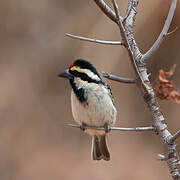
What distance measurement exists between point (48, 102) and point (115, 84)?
0.94m

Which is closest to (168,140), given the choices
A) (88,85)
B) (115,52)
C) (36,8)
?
(88,85)

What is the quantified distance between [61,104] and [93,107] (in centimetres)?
283

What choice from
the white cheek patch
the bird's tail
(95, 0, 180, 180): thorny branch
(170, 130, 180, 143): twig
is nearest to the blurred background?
the bird's tail

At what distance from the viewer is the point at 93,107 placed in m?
3.48

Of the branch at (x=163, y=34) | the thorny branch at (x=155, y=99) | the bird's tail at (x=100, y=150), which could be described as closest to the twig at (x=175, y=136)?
the thorny branch at (x=155, y=99)

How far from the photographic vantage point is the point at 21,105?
6.24m

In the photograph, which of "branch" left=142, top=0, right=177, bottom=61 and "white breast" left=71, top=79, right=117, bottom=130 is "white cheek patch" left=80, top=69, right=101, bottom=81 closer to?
"white breast" left=71, top=79, right=117, bottom=130

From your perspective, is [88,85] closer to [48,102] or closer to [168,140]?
[168,140]

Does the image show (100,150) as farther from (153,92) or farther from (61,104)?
(61,104)

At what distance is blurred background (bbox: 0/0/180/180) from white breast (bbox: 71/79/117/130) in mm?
2338

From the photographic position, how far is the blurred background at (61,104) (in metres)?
6.04

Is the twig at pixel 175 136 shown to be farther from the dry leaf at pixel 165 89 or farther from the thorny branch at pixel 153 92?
the dry leaf at pixel 165 89

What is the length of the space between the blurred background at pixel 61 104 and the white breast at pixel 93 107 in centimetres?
234

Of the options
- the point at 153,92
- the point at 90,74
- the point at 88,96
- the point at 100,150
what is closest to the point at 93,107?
the point at 88,96
